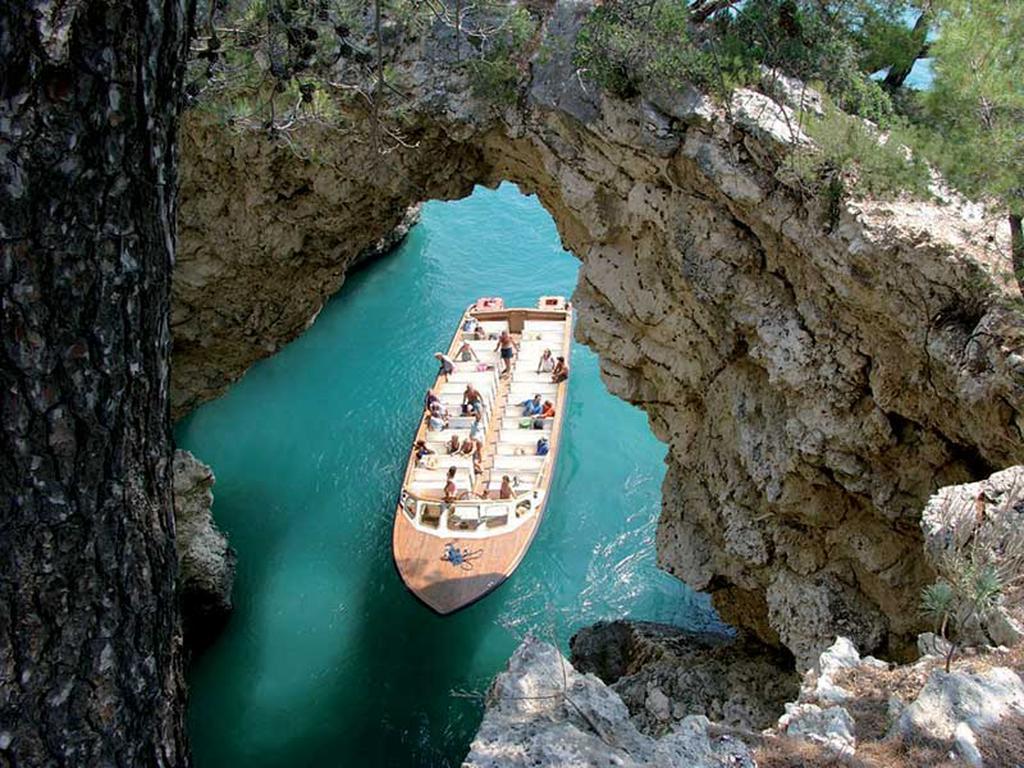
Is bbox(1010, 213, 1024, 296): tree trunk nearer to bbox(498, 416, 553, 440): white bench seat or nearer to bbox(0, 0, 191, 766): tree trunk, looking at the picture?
bbox(0, 0, 191, 766): tree trunk

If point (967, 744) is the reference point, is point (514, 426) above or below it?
below

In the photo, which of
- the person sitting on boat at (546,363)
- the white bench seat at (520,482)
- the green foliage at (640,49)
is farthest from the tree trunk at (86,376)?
the person sitting on boat at (546,363)

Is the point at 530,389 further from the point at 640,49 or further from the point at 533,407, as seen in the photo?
the point at 640,49

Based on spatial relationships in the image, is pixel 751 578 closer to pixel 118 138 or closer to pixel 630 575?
pixel 630 575

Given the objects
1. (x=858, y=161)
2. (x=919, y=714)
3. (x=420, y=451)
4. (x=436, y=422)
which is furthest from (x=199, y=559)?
(x=919, y=714)

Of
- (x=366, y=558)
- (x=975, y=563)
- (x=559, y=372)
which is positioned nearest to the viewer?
(x=975, y=563)

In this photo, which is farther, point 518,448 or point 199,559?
point 518,448

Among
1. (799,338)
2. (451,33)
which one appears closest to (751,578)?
(799,338)
